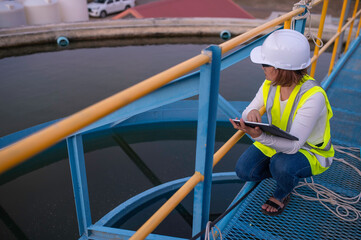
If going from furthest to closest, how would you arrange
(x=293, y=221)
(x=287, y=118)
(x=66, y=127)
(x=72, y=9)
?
1. (x=72, y=9)
2. (x=293, y=221)
3. (x=287, y=118)
4. (x=66, y=127)

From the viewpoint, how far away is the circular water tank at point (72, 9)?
11.9m

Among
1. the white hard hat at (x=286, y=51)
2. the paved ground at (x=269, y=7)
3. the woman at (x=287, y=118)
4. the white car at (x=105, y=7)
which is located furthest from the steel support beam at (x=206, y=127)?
the paved ground at (x=269, y=7)

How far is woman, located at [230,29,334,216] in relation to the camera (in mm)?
1635

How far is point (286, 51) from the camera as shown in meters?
1.61

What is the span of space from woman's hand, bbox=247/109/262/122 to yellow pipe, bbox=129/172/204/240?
0.59 meters

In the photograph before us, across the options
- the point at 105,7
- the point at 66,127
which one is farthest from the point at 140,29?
the point at 66,127

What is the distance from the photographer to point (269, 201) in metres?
2.01

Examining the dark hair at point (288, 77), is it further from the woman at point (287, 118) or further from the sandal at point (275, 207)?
the sandal at point (275, 207)

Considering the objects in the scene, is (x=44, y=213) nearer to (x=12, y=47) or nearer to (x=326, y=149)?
(x=326, y=149)

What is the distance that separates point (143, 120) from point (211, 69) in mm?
4424

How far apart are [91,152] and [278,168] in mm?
3734

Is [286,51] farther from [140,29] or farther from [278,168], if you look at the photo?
[140,29]

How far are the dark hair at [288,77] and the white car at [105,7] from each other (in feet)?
52.5

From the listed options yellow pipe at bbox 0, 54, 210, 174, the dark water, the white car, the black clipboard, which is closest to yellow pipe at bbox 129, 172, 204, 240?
the black clipboard
